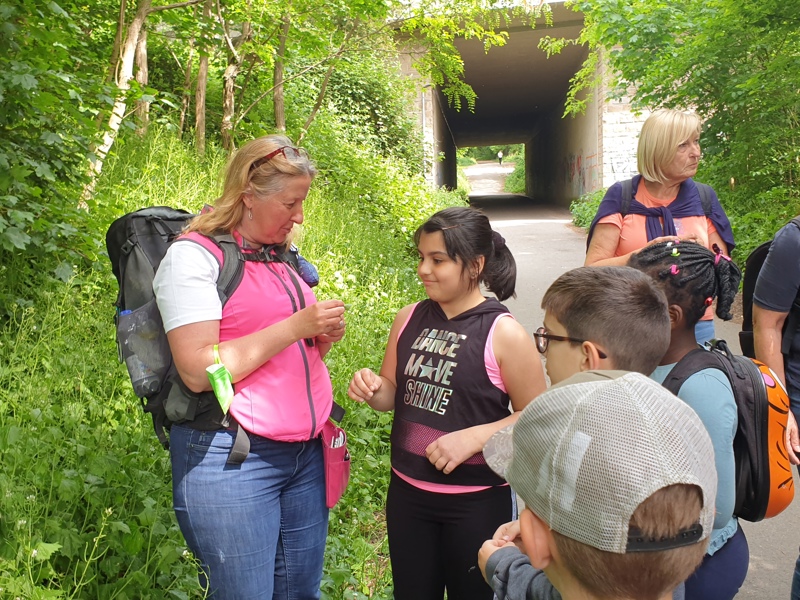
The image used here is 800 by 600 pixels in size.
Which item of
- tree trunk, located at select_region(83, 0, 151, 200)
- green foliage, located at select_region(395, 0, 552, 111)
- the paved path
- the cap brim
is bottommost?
the paved path

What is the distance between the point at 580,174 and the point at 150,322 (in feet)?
78.9

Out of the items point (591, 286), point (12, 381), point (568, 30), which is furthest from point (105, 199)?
point (568, 30)

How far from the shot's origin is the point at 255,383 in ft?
7.22

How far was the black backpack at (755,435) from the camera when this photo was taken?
6.41 ft

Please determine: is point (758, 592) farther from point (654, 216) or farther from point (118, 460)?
point (118, 460)

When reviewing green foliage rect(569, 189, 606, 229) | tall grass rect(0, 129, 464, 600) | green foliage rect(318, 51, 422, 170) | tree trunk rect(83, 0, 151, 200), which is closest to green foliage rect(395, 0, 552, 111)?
green foliage rect(318, 51, 422, 170)

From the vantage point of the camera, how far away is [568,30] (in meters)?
20.1

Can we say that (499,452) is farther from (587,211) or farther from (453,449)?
(587,211)

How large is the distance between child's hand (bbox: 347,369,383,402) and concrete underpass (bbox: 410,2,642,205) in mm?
15872

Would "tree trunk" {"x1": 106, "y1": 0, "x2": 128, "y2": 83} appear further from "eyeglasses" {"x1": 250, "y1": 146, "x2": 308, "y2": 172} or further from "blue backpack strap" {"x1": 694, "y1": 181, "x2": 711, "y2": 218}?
"blue backpack strap" {"x1": 694, "y1": 181, "x2": 711, "y2": 218}

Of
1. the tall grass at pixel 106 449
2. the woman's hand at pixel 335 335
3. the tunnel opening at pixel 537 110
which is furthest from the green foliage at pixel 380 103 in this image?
the woman's hand at pixel 335 335

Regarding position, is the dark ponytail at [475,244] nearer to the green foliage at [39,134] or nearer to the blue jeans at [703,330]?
the blue jeans at [703,330]

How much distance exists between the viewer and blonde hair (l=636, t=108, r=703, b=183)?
10.7ft

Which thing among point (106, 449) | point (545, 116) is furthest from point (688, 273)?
point (545, 116)
